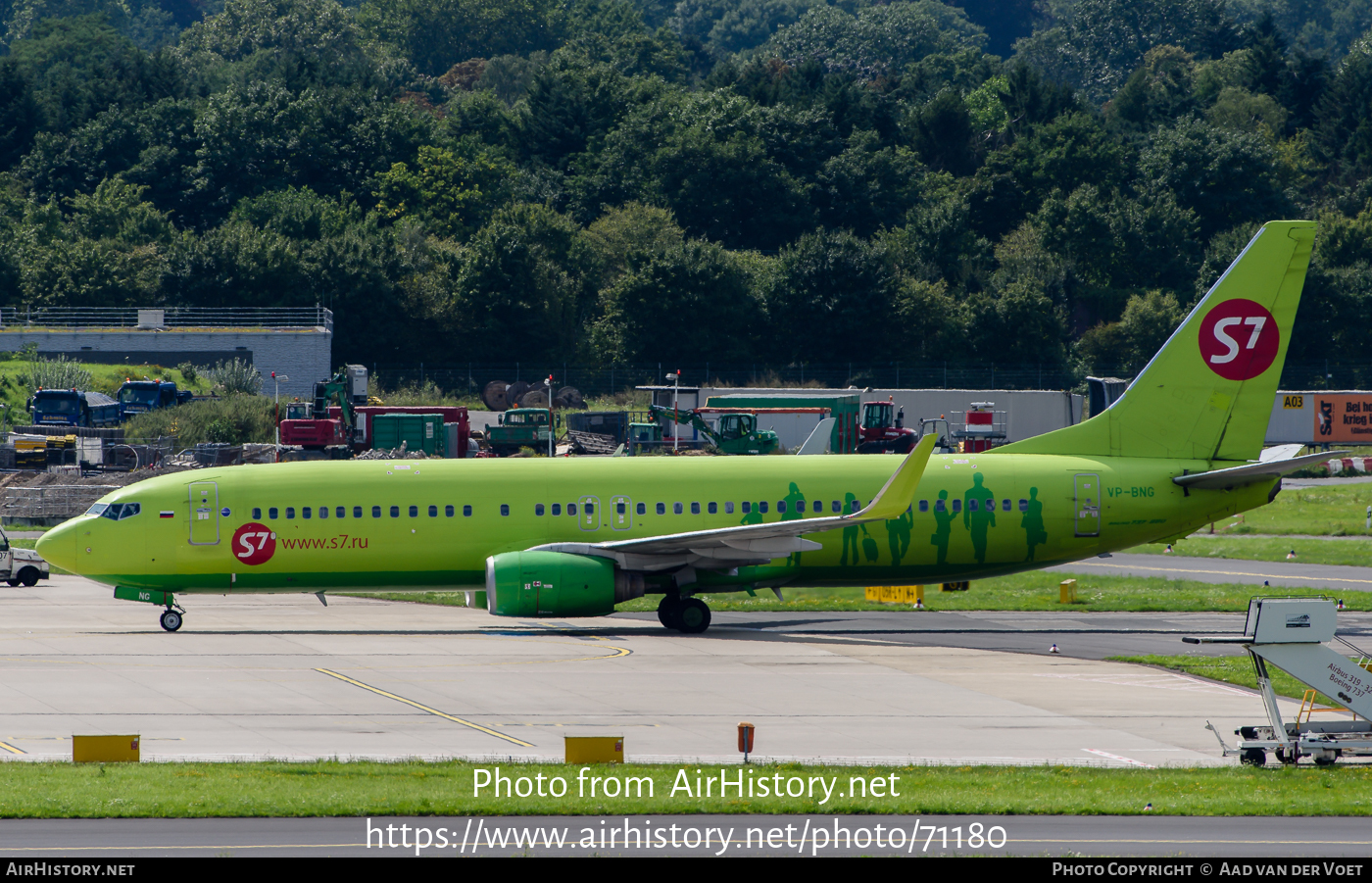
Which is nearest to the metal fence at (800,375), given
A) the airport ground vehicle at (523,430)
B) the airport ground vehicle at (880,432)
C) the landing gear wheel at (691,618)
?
the airport ground vehicle at (880,432)

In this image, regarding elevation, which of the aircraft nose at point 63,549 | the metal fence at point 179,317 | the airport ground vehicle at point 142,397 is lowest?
the aircraft nose at point 63,549

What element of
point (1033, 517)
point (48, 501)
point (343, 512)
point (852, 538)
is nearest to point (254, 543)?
point (343, 512)

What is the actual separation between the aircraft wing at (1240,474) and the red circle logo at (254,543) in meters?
23.8

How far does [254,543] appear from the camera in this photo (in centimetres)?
3831

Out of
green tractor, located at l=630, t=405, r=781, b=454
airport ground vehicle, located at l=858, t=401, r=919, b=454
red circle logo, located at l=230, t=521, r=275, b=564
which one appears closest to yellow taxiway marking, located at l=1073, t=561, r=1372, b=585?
airport ground vehicle, located at l=858, t=401, r=919, b=454

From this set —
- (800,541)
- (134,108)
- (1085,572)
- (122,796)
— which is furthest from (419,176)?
(122,796)

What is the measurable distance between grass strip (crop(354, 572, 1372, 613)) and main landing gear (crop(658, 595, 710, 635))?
488cm

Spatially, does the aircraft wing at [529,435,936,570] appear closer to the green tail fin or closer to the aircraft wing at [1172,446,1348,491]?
the green tail fin

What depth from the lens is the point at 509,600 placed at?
121 ft

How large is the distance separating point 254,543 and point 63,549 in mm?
4597

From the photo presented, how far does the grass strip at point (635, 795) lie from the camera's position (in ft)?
65.2

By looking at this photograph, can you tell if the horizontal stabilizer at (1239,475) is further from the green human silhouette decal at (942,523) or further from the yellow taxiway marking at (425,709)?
the yellow taxiway marking at (425,709)
